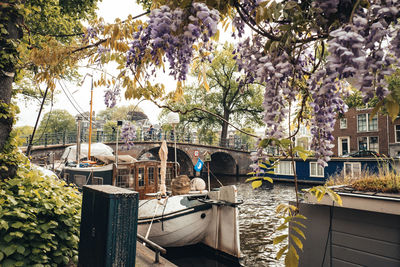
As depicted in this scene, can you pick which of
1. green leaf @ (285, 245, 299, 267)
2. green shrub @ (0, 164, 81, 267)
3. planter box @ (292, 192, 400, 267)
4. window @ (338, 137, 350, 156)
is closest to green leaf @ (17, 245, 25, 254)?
green shrub @ (0, 164, 81, 267)

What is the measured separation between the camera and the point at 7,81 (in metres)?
3.28

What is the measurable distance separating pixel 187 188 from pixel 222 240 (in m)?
2.09

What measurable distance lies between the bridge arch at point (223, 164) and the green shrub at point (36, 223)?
1169 inches

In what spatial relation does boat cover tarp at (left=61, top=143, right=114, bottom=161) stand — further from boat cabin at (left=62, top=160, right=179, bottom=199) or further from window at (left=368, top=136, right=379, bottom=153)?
window at (left=368, top=136, right=379, bottom=153)

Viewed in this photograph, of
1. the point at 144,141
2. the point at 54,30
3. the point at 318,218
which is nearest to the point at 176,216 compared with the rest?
the point at 318,218

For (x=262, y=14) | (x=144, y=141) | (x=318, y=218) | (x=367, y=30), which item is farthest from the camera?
(x=144, y=141)

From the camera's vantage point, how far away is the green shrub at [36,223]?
2400 mm

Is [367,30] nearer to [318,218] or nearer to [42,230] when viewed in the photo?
[42,230]

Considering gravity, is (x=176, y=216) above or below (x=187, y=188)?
below

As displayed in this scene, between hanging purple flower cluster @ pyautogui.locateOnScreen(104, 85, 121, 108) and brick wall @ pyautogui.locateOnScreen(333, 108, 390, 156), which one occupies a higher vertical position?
brick wall @ pyautogui.locateOnScreen(333, 108, 390, 156)

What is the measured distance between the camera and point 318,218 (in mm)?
4227

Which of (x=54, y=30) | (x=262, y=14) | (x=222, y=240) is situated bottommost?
(x=222, y=240)

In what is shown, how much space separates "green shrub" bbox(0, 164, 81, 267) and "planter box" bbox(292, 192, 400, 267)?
3.35 meters

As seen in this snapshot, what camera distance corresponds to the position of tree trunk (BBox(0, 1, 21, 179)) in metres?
3.15
